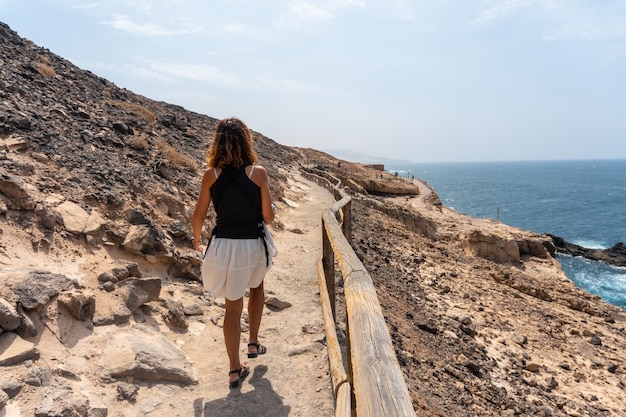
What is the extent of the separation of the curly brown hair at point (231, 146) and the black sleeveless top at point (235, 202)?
7cm

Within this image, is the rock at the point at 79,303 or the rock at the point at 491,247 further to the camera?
the rock at the point at 491,247

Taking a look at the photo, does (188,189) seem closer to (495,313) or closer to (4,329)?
(4,329)

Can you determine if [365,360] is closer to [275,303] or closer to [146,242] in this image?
[275,303]

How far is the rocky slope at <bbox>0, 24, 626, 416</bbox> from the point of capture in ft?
11.0

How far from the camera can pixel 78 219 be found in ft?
16.8

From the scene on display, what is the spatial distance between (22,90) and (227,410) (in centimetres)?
943

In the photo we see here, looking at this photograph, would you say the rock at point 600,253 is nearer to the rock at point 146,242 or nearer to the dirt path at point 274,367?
the dirt path at point 274,367

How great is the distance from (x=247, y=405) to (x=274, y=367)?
2.18 feet

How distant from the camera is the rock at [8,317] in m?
2.97

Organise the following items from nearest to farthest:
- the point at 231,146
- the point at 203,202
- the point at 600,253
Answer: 1. the point at 231,146
2. the point at 203,202
3. the point at 600,253

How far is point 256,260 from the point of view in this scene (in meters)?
3.33

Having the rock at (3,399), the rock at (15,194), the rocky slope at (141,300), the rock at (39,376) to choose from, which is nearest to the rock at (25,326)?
the rocky slope at (141,300)

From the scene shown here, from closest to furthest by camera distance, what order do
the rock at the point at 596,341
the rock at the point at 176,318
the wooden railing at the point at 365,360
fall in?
the wooden railing at the point at 365,360 → the rock at the point at 176,318 → the rock at the point at 596,341

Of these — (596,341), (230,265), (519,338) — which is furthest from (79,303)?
(596,341)
